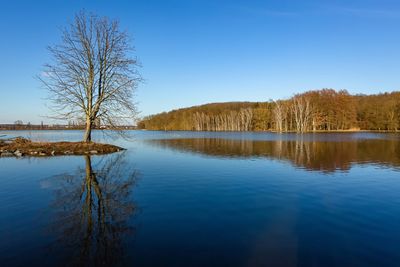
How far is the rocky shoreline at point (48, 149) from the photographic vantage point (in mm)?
26250

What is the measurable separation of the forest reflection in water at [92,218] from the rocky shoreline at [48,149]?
1352 centimetres

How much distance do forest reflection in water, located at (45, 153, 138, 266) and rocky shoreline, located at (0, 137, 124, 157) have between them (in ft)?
44.4

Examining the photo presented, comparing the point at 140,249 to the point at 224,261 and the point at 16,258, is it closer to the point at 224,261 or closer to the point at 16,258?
the point at 224,261

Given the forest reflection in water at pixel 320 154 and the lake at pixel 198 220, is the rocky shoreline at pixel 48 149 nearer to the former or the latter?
the forest reflection in water at pixel 320 154

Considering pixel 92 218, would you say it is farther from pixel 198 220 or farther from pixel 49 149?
pixel 49 149

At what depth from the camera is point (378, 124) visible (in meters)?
102

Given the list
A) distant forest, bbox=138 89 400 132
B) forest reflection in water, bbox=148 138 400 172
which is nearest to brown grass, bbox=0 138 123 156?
forest reflection in water, bbox=148 138 400 172

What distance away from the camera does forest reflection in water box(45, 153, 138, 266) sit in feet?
19.8

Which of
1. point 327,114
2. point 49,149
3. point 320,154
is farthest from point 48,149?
point 327,114

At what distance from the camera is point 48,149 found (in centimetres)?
2681

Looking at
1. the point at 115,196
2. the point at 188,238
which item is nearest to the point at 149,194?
the point at 115,196

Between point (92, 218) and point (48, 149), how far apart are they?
21.9m

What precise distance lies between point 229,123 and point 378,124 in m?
66.3

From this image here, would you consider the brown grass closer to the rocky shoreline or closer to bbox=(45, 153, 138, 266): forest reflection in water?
the rocky shoreline
